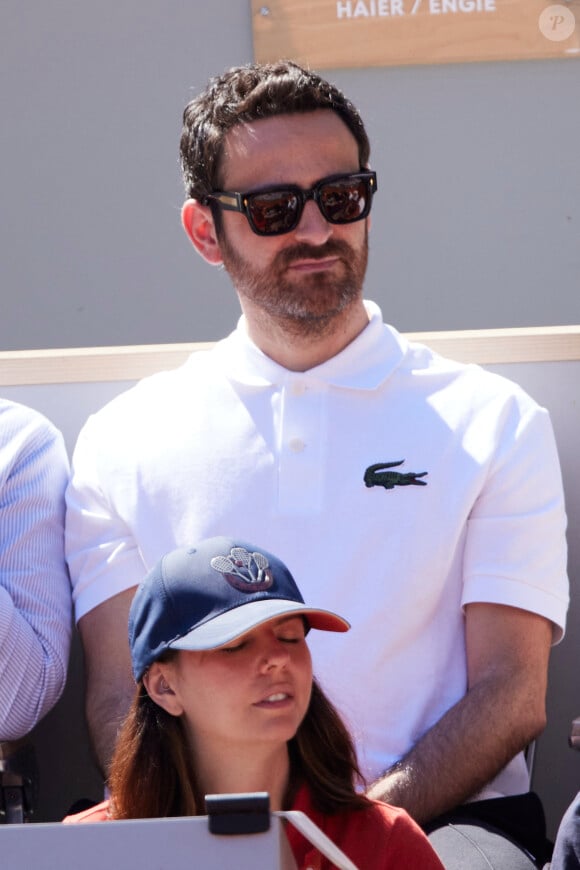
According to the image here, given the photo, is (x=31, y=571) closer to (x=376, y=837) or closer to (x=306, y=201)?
(x=306, y=201)

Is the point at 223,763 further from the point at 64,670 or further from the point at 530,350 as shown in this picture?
the point at 530,350

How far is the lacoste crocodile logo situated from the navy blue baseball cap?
0.56 meters

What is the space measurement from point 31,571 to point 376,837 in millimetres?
969

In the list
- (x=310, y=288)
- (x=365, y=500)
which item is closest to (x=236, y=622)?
(x=365, y=500)

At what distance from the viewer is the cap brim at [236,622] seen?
5.38 ft

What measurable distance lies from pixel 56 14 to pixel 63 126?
0.35m

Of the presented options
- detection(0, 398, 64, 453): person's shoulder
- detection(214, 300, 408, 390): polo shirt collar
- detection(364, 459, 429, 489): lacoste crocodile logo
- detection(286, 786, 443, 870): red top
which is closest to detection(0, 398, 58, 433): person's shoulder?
detection(0, 398, 64, 453): person's shoulder

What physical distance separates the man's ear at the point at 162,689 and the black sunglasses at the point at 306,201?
3.23 ft

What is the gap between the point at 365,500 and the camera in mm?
2326

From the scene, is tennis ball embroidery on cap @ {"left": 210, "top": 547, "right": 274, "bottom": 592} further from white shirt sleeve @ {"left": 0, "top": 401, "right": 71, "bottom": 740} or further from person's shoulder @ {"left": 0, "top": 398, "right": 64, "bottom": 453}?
person's shoulder @ {"left": 0, "top": 398, "right": 64, "bottom": 453}

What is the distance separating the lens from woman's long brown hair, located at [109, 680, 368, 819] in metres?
1.73

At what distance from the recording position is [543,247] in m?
4.34

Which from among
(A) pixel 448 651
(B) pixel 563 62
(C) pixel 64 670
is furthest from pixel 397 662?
(B) pixel 563 62

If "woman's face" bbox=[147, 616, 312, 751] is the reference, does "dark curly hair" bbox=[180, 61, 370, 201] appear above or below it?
above
